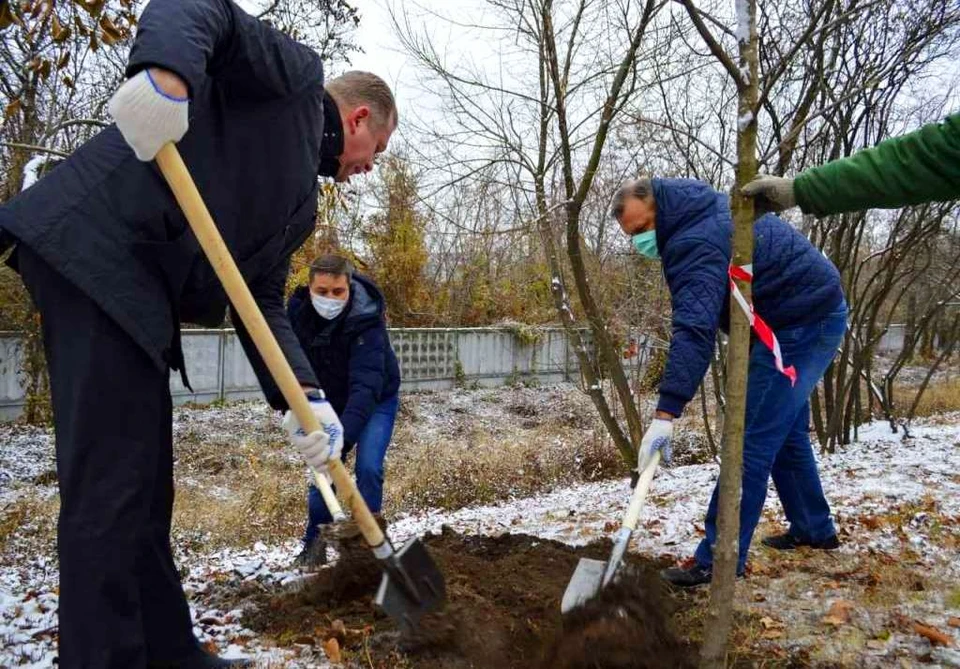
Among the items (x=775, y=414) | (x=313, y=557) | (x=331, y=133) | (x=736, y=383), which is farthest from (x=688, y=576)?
(x=331, y=133)

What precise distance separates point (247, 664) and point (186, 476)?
740 cm

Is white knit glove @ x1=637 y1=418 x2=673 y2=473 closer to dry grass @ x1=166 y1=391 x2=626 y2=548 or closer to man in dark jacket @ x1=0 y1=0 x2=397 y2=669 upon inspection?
man in dark jacket @ x1=0 y1=0 x2=397 y2=669

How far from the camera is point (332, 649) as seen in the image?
9.05 feet

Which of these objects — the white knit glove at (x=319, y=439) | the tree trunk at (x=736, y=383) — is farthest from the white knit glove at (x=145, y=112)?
the tree trunk at (x=736, y=383)

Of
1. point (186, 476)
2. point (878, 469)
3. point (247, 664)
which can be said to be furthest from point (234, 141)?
point (186, 476)

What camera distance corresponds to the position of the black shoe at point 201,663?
8.14ft

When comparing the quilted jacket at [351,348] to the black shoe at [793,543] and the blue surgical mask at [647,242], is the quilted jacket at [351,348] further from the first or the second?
the black shoe at [793,543]

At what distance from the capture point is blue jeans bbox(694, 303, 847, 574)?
3395mm

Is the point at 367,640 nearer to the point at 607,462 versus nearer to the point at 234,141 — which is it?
the point at 234,141

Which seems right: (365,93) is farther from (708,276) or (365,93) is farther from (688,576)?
(688,576)

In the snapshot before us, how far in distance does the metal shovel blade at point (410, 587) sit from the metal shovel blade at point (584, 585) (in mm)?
442

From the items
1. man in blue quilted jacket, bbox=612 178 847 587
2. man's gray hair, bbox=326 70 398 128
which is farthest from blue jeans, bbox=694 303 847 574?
man's gray hair, bbox=326 70 398 128

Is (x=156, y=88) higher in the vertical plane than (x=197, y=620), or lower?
higher

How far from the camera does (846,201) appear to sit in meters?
2.30
